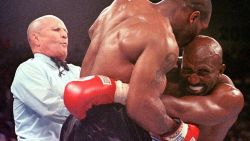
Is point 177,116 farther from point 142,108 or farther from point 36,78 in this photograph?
point 36,78

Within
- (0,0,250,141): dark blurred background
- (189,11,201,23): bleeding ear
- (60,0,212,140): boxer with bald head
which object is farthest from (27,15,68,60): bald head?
(189,11,201,23): bleeding ear

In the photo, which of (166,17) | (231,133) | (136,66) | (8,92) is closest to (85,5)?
(8,92)

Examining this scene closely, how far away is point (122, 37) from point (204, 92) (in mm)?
579

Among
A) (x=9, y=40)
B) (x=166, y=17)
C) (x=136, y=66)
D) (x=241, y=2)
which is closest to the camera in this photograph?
(x=136, y=66)

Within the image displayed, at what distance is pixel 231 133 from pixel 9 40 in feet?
7.48

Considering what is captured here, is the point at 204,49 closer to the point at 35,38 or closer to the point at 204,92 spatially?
the point at 204,92

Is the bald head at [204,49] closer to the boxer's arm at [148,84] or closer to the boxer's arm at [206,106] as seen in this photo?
the boxer's arm at [206,106]

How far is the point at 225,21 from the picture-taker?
12.6 ft

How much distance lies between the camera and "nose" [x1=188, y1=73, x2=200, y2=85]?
205 cm

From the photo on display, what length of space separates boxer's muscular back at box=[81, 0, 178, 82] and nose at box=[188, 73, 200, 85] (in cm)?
37

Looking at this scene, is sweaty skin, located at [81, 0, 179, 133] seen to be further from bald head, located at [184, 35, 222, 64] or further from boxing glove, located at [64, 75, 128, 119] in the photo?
bald head, located at [184, 35, 222, 64]

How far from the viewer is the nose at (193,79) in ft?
6.72

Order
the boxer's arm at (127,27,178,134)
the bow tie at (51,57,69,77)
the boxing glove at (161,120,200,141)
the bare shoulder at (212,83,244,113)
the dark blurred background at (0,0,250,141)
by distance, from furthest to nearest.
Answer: the dark blurred background at (0,0,250,141) → the bow tie at (51,57,69,77) → the bare shoulder at (212,83,244,113) → the boxing glove at (161,120,200,141) → the boxer's arm at (127,27,178,134)

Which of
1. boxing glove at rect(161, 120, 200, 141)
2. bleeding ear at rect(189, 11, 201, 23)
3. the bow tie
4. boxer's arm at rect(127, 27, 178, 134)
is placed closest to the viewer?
boxer's arm at rect(127, 27, 178, 134)
